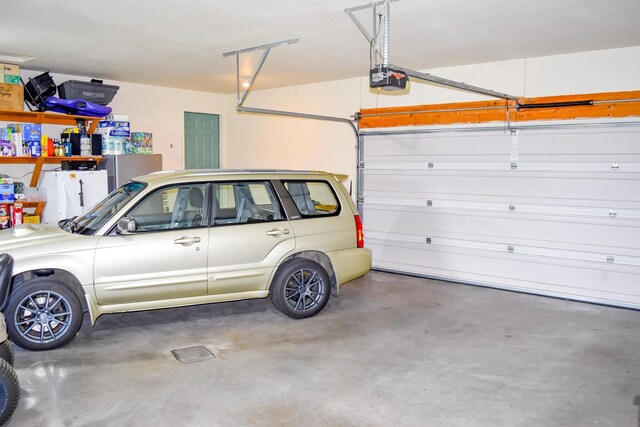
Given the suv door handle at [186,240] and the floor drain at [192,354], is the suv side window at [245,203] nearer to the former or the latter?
the suv door handle at [186,240]

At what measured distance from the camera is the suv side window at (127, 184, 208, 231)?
511 cm

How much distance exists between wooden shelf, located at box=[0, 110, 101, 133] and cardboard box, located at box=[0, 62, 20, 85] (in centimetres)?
42

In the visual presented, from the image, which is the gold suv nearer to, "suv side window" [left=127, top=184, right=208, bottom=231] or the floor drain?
"suv side window" [left=127, top=184, right=208, bottom=231]

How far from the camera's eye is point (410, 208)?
800cm

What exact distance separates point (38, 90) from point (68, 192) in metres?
1.50

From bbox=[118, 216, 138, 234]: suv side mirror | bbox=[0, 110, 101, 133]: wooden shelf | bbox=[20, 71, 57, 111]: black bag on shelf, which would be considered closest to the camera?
bbox=[118, 216, 138, 234]: suv side mirror

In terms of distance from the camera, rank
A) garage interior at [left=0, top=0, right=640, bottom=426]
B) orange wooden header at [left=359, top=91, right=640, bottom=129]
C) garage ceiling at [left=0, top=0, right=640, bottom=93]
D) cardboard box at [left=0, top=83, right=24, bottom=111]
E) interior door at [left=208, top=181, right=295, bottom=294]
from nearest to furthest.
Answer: garage interior at [left=0, top=0, right=640, bottom=426]
garage ceiling at [left=0, top=0, right=640, bottom=93]
interior door at [left=208, top=181, right=295, bottom=294]
orange wooden header at [left=359, top=91, right=640, bottom=129]
cardboard box at [left=0, top=83, right=24, bottom=111]

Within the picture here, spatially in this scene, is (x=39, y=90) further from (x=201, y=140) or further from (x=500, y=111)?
(x=500, y=111)

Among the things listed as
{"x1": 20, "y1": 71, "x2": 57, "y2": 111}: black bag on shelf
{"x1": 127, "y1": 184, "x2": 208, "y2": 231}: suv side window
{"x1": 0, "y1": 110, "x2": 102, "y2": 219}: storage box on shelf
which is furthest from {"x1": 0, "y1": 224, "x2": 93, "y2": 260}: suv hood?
{"x1": 20, "y1": 71, "x2": 57, "y2": 111}: black bag on shelf

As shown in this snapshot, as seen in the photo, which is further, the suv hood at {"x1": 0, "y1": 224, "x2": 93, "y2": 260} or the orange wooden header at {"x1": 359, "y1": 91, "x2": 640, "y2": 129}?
the orange wooden header at {"x1": 359, "y1": 91, "x2": 640, "y2": 129}

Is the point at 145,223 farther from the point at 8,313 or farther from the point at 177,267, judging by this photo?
the point at 8,313

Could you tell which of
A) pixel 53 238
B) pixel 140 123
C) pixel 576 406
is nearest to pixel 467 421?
pixel 576 406

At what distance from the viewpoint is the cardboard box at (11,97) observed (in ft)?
23.1

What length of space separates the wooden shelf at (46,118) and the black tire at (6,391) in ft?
16.1
